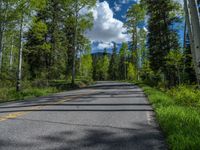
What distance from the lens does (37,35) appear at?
64.4ft

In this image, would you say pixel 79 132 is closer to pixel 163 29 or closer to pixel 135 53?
pixel 163 29

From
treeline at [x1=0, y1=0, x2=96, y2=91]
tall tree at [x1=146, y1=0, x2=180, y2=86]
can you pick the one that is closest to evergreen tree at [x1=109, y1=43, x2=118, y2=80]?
treeline at [x1=0, y1=0, x2=96, y2=91]

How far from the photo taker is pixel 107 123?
267 inches

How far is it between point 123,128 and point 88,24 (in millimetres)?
22942

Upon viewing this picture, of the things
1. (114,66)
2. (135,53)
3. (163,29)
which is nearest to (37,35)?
(163,29)

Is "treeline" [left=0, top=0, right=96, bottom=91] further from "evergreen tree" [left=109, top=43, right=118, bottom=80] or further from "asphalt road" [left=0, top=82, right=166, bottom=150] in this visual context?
"evergreen tree" [left=109, top=43, right=118, bottom=80]

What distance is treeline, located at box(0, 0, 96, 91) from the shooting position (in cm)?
1806

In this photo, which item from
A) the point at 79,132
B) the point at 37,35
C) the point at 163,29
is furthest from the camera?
the point at 163,29

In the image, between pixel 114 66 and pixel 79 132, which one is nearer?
pixel 79 132

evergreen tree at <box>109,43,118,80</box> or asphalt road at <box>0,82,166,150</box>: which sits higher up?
evergreen tree at <box>109,43,118,80</box>

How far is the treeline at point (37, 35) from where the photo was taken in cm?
1806

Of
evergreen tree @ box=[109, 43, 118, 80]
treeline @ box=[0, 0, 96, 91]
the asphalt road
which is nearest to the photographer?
the asphalt road

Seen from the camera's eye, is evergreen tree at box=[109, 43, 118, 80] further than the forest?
Yes

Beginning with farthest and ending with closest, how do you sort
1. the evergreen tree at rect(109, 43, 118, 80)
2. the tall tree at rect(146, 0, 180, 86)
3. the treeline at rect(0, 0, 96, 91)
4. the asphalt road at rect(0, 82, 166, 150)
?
the evergreen tree at rect(109, 43, 118, 80)
the tall tree at rect(146, 0, 180, 86)
the treeline at rect(0, 0, 96, 91)
the asphalt road at rect(0, 82, 166, 150)
